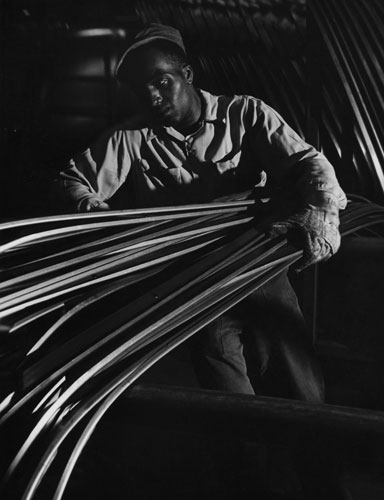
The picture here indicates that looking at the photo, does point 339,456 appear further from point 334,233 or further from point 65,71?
point 65,71

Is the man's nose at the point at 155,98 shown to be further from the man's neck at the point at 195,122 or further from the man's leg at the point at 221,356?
the man's leg at the point at 221,356

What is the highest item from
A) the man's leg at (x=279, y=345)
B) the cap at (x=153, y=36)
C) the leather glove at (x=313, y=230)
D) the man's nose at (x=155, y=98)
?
the cap at (x=153, y=36)

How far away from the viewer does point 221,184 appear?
1712 millimetres

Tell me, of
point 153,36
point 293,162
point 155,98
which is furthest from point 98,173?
point 293,162

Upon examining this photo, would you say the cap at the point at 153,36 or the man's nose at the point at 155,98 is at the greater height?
the cap at the point at 153,36

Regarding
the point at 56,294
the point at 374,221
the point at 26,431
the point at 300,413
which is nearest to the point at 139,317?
the point at 56,294

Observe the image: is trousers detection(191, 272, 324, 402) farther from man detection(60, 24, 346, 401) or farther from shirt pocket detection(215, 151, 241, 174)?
shirt pocket detection(215, 151, 241, 174)

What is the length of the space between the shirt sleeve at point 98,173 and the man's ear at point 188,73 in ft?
0.68

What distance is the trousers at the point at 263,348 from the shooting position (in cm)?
155

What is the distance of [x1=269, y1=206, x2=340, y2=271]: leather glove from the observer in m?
1.51

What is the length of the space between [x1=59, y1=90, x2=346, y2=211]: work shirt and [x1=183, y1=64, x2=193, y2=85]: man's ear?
0.18 ft

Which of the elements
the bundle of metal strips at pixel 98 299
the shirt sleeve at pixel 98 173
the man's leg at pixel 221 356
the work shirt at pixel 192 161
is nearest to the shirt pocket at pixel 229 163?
the work shirt at pixel 192 161

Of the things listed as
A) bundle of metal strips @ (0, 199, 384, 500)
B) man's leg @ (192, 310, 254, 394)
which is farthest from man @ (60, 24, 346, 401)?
bundle of metal strips @ (0, 199, 384, 500)

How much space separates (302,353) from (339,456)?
68 cm
